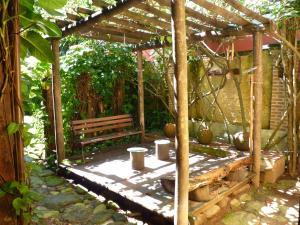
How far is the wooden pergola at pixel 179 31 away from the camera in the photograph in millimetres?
2402


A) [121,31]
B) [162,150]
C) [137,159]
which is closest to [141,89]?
[121,31]

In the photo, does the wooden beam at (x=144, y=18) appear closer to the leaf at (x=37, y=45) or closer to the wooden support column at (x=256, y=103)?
the wooden support column at (x=256, y=103)

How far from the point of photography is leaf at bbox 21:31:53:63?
5.42 ft

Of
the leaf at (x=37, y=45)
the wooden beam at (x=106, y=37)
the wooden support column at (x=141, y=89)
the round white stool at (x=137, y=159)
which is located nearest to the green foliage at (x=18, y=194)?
the leaf at (x=37, y=45)

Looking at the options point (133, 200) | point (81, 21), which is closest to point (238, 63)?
point (81, 21)

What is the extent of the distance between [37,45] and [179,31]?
1184mm

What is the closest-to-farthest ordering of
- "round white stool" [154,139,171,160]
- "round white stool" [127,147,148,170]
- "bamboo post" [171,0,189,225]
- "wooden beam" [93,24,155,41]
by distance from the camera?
"bamboo post" [171,0,189,225]
"round white stool" [127,147,148,170]
"wooden beam" [93,24,155,41]
"round white stool" [154,139,171,160]

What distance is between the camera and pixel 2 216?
4.65 ft

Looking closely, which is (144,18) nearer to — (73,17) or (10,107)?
(73,17)

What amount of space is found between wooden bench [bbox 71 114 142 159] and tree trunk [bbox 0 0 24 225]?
Result: 14.0 feet

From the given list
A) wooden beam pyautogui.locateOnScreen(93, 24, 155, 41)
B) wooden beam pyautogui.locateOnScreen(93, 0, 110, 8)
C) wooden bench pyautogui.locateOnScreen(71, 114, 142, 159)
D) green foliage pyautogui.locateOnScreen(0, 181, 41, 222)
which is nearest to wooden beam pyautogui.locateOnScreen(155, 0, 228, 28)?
wooden beam pyautogui.locateOnScreen(93, 0, 110, 8)

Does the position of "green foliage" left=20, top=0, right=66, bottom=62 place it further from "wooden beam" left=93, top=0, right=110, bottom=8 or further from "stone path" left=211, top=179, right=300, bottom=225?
"stone path" left=211, top=179, right=300, bottom=225

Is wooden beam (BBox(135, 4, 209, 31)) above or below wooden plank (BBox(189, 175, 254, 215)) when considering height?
above

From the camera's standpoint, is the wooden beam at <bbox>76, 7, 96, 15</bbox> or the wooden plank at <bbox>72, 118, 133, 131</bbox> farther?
the wooden plank at <bbox>72, 118, 133, 131</bbox>
